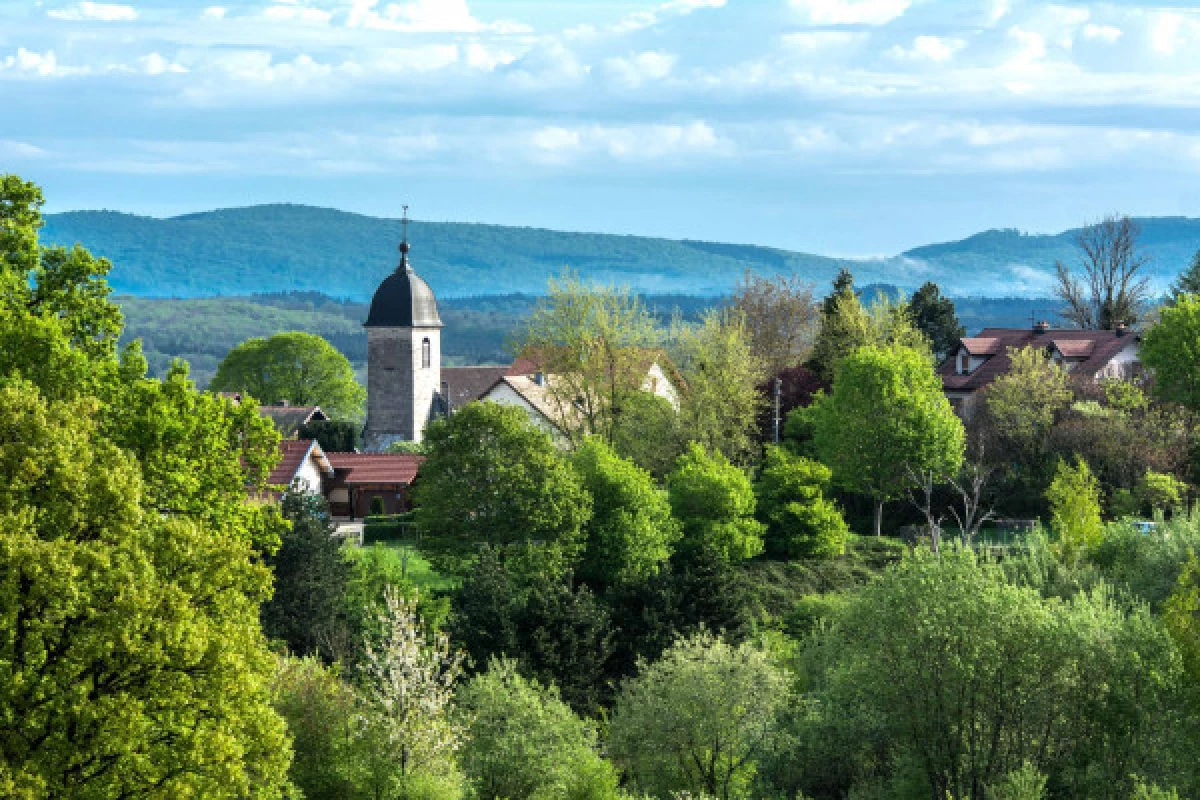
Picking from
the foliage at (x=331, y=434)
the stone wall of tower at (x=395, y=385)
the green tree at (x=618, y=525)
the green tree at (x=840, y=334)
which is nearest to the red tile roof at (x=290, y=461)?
the green tree at (x=618, y=525)

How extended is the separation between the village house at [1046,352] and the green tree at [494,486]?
33063mm

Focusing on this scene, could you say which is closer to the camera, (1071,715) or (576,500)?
(1071,715)

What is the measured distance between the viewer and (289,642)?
4909cm

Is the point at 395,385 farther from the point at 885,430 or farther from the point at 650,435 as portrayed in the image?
the point at 885,430

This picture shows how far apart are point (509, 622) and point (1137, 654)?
732 inches

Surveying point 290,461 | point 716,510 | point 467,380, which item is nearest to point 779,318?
point 467,380

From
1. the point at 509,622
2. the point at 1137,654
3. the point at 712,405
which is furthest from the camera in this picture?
the point at 712,405

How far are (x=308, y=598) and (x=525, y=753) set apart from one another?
1445cm

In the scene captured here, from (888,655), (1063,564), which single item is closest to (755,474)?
(1063,564)

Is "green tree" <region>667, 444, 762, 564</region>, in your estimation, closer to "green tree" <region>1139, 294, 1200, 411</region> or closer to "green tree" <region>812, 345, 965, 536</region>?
"green tree" <region>812, 345, 965, 536</region>

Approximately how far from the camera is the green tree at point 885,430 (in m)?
68.6

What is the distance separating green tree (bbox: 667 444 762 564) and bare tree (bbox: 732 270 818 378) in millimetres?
32147

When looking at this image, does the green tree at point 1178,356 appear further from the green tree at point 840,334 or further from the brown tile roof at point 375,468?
the brown tile roof at point 375,468

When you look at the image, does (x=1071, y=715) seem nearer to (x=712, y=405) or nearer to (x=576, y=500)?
(x=576, y=500)
